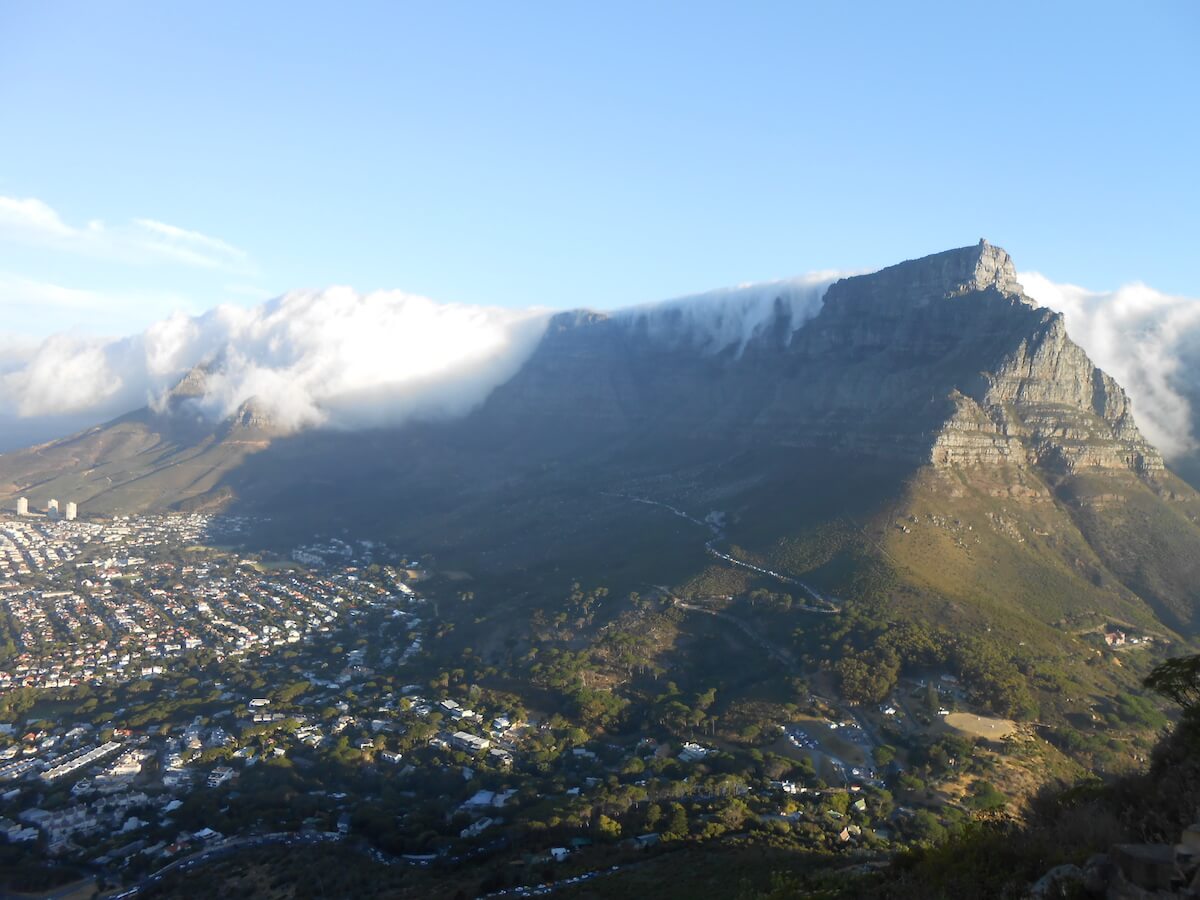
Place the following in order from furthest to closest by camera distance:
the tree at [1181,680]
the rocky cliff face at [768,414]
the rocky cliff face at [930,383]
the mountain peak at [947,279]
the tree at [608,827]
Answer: the mountain peak at [947,279]
the rocky cliff face at [768,414]
the rocky cliff face at [930,383]
the tree at [608,827]
the tree at [1181,680]

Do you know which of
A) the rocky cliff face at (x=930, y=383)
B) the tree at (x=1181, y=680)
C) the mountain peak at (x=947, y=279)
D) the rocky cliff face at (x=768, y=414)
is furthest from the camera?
the mountain peak at (x=947, y=279)

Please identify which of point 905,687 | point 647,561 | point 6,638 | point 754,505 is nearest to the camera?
point 905,687

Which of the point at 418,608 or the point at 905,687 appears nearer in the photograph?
the point at 905,687

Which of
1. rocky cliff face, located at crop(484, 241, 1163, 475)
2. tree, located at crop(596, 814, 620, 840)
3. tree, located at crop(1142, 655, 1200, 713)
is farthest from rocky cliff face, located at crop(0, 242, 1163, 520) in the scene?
tree, located at crop(1142, 655, 1200, 713)

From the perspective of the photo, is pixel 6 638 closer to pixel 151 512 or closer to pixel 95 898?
pixel 95 898

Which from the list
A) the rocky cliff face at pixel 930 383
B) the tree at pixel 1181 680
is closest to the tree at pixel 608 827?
the tree at pixel 1181 680

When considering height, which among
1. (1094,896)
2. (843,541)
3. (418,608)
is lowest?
(418,608)

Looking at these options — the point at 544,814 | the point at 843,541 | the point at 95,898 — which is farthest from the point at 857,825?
the point at 843,541

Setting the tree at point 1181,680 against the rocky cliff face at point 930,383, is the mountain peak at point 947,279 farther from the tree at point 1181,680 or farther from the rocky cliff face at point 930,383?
the tree at point 1181,680
